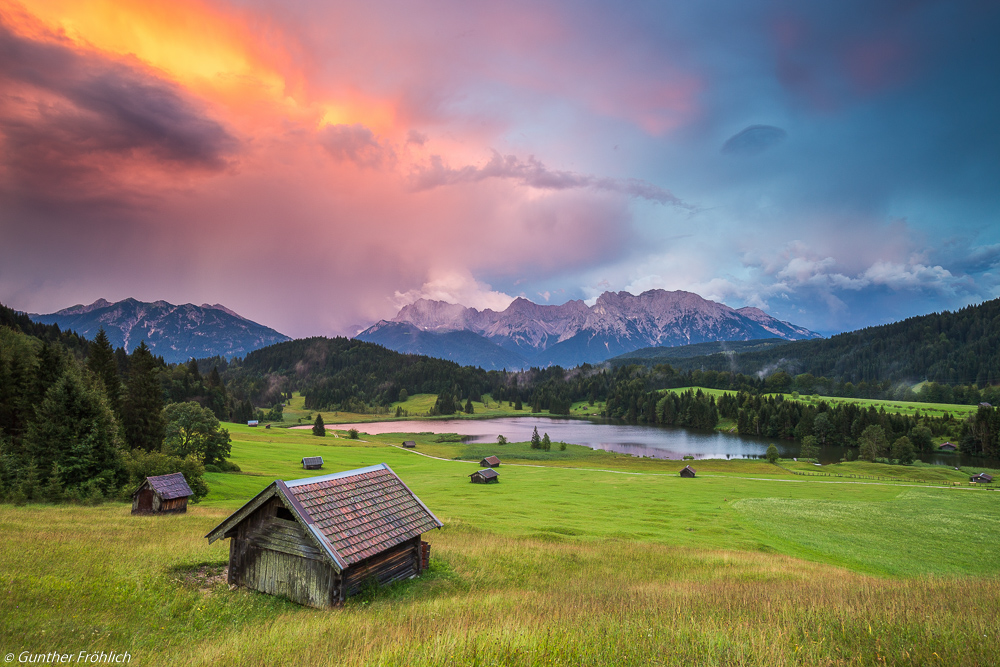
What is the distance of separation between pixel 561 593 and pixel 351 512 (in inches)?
327

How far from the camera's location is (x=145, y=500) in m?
34.7

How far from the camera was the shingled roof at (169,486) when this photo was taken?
3425cm

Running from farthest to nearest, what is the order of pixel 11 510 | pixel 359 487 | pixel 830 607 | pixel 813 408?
pixel 813 408 < pixel 11 510 < pixel 359 487 < pixel 830 607

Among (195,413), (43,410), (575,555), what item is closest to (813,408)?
(575,555)

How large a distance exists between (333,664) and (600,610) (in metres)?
7.45

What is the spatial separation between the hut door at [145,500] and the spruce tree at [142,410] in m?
26.4

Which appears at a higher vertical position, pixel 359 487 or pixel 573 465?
pixel 359 487

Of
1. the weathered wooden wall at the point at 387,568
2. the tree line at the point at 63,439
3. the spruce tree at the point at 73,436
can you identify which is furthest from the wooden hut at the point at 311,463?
the weathered wooden wall at the point at 387,568

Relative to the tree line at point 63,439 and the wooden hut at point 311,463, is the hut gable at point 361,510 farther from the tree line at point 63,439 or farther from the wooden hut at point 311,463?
the wooden hut at point 311,463

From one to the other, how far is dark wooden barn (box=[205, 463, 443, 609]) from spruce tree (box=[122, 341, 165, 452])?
1993 inches

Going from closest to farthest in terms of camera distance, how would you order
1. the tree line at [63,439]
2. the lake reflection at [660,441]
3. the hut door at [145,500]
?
the hut door at [145,500]
the tree line at [63,439]
the lake reflection at [660,441]

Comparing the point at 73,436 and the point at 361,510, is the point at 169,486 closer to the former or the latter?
the point at 73,436

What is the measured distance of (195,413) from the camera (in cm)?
5906

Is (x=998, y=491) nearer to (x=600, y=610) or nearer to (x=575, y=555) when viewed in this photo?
(x=575, y=555)
